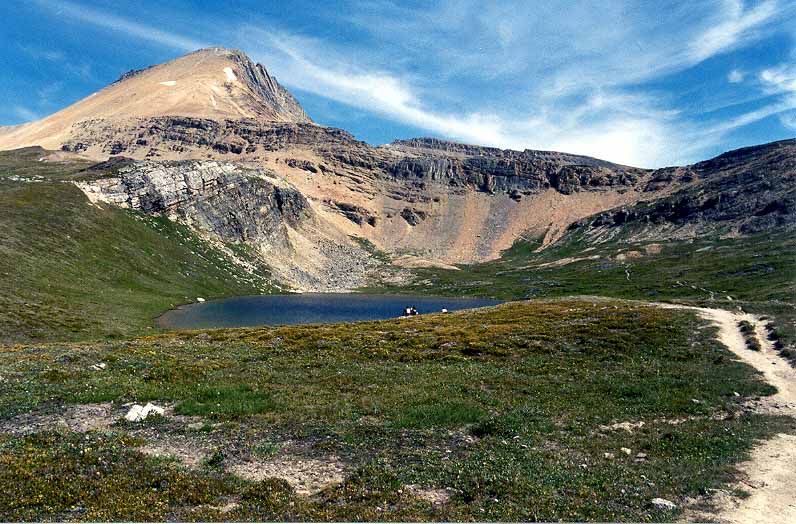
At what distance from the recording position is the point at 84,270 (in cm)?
11844

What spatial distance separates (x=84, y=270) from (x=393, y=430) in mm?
128732

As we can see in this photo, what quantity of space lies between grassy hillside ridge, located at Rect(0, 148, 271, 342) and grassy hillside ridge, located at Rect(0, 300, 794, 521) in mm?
41346

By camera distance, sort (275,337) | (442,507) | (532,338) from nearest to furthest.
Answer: (442,507) → (532,338) → (275,337)

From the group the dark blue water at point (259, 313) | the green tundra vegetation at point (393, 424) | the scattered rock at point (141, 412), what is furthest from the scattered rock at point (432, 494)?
the dark blue water at point (259, 313)

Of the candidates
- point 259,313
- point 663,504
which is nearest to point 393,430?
point 663,504

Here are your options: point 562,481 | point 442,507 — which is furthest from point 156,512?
point 562,481

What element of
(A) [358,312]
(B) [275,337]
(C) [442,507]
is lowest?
(A) [358,312]

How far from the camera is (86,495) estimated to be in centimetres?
1345

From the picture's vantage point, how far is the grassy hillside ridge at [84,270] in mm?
75750

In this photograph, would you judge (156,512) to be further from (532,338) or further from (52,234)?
(52,234)

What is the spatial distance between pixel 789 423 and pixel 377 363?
86.0 feet

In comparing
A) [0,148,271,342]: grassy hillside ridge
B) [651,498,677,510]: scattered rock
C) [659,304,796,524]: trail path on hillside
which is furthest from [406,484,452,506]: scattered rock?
[0,148,271,342]: grassy hillside ridge

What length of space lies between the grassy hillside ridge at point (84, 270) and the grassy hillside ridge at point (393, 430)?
4135 cm

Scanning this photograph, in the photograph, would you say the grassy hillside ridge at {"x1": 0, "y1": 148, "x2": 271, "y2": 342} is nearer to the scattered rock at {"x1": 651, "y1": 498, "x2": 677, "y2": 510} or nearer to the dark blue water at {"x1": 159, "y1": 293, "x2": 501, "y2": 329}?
the dark blue water at {"x1": 159, "y1": 293, "x2": 501, "y2": 329}
